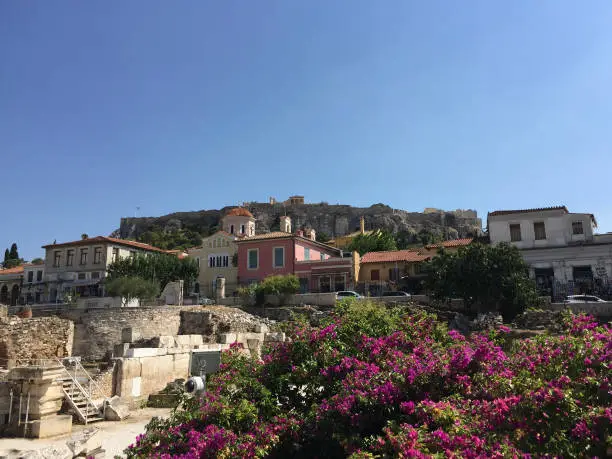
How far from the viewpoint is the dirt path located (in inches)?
413

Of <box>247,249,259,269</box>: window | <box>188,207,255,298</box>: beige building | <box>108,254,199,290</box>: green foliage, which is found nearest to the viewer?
<box>247,249,259,269</box>: window

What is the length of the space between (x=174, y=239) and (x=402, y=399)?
93203mm

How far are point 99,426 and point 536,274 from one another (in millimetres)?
29589

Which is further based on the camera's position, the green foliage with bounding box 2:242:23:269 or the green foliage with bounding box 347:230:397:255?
the green foliage with bounding box 2:242:23:269

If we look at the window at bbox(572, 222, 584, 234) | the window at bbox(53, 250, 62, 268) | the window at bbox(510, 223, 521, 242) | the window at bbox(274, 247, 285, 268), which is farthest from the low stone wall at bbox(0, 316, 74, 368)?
the window at bbox(572, 222, 584, 234)

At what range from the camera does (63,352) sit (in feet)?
79.8

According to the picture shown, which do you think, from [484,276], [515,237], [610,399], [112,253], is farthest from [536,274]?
[112,253]

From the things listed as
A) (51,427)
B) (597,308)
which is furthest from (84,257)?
(597,308)

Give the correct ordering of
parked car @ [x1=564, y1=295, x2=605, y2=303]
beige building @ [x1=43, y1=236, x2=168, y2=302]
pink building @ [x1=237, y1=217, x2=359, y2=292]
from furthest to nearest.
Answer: beige building @ [x1=43, y1=236, x2=168, y2=302] < pink building @ [x1=237, y1=217, x2=359, y2=292] < parked car @ [x1=564, y1=295, x2=605, y2=303]

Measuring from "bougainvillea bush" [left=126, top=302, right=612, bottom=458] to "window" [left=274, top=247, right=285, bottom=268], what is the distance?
32.9m

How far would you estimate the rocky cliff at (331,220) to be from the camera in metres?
99.2

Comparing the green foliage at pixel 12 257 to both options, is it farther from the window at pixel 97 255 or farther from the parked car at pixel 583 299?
the parked car at pixel 583 299

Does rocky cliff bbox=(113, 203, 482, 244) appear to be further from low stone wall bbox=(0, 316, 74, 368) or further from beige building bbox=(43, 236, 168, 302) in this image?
low stone wall bbox=(0, 316, 74, 368)

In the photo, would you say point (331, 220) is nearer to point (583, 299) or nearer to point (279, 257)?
point (279, 257)
